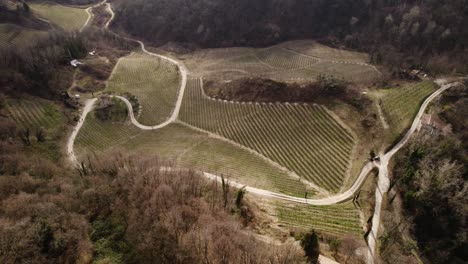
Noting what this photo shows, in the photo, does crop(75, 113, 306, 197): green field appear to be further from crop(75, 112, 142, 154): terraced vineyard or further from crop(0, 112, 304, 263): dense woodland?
crop(0, 112, 304, 263): dense woodland

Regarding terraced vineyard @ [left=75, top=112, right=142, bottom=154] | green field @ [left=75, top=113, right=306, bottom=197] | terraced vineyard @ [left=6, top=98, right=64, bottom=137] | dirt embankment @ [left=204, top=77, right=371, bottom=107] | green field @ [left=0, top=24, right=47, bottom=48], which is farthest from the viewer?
green field @ [left=0, top=24, right=47, bottom=48]

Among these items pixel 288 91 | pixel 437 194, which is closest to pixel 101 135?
pixel 288 91

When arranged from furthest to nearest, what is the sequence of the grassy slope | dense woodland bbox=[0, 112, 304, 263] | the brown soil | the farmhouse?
the brown soil → the grassy slope → the farmhouse → dense woodland bbox=[0, 112, 304, 263]

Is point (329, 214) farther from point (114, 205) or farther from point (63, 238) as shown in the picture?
point (63, 238)

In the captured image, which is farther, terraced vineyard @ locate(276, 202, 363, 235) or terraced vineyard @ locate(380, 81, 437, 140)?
terraced vineyard @ locate(380, 81, 437, 140)

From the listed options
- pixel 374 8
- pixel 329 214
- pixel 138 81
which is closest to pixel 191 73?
pixel 138 81

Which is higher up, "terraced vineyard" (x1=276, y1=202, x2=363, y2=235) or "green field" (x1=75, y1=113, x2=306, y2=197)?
"terraced vineyard" (x1=276, y1=202, x2=363, y2=235)

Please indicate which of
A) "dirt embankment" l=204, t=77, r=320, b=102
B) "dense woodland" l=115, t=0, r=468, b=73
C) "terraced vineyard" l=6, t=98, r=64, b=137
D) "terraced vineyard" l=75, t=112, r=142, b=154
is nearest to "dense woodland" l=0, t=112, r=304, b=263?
"terraced vineyard" l=75, t=112, r=142, b=154

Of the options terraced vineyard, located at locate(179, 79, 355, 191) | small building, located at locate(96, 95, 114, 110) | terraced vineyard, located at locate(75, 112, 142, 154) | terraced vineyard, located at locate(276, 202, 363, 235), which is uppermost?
terraced vineyard, located at locate(179, 79, 355, 191)
